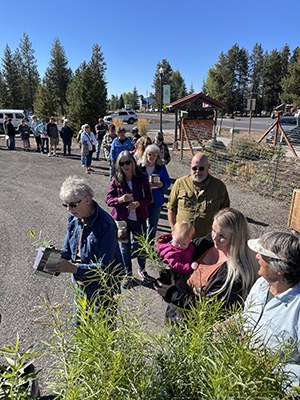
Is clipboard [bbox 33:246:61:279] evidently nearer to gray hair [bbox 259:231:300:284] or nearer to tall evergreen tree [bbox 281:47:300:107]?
gray hair [bbox 259:231:300:284]

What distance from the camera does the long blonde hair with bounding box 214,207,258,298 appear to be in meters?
1.85

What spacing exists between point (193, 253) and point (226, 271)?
17.1 inches

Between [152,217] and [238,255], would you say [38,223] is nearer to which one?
[152,217]

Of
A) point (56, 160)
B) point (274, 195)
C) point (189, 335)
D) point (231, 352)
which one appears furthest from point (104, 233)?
point (56, 160)

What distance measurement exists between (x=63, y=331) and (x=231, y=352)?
54 cm

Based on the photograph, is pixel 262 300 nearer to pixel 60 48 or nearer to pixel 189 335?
pixel 189 335

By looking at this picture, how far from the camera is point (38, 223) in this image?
6.08 meters

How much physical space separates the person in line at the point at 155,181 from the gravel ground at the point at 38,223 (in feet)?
3.49

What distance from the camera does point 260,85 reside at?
66938 millimetres

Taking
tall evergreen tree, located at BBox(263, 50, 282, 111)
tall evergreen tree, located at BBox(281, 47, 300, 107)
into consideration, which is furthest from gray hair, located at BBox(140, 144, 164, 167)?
Answer: tall evergreen tree, located at BBox(263, 50, 282, 111)

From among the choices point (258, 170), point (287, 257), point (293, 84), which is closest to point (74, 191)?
point (287, 257)

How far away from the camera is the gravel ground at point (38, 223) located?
10.3 feet

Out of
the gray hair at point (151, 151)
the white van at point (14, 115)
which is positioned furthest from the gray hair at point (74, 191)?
the white van at point (14, 115)

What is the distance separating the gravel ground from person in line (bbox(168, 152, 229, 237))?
0.95 meters
